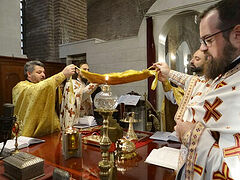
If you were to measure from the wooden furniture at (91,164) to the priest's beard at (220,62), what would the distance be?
0.69 meters

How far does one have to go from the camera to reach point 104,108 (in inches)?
36.1

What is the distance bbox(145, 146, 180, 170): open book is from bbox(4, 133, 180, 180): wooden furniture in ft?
0.12

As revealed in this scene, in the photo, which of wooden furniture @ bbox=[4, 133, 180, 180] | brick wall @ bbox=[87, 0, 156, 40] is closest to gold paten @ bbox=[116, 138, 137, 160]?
wooden furniture @ bbox=[4, 133, 180, 180]

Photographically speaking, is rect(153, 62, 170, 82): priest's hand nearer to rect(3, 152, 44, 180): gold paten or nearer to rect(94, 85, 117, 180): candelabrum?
rect(94, 85, 117, 180): candelabrum

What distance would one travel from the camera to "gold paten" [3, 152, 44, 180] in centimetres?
114

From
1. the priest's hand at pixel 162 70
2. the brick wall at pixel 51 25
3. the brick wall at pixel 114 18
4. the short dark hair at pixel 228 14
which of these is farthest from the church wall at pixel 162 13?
the short dark hair at pixel 228 14

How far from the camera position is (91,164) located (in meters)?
1.39

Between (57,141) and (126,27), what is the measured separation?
7692 millimetres

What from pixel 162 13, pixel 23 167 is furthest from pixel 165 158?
pixel 162 13

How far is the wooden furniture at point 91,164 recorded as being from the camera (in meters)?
1.20

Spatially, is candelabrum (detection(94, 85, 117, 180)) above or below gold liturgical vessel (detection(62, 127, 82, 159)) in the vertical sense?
above

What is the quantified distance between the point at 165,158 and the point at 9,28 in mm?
5080

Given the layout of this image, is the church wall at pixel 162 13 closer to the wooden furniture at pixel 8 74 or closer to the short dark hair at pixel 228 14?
the wooden furniture at pixel 8 74

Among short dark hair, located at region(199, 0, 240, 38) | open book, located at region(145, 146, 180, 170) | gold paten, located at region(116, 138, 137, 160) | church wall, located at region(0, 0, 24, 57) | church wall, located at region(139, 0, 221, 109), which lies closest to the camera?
short dark hair, located at region(199, 0, 240, 38)
